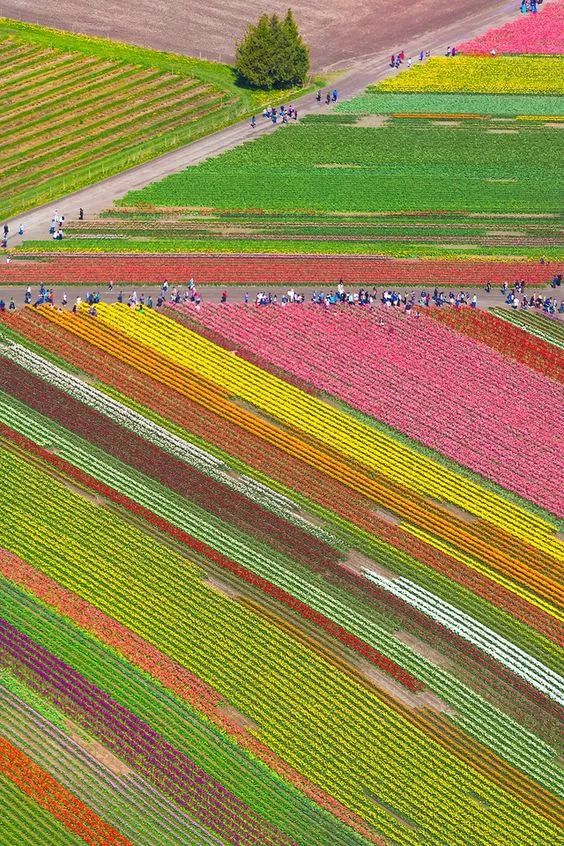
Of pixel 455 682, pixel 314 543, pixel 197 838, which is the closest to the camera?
pixel 197 838

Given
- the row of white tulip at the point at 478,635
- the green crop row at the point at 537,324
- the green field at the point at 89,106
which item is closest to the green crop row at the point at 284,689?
the row of white tulip at the point at 478,635

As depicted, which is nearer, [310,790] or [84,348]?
[310,790]

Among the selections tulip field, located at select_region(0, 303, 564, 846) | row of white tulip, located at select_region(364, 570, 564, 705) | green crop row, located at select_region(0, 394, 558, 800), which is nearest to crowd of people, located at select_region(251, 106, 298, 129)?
tulip field, located at select_region(0, 303, 564, 846)

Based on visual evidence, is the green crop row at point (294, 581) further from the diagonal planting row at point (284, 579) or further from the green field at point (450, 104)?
the green field at point (450, 104)

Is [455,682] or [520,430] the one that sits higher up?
[520,430]

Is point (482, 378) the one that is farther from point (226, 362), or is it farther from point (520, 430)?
point (226, 362)

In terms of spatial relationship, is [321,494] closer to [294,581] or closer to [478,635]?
[294,581]

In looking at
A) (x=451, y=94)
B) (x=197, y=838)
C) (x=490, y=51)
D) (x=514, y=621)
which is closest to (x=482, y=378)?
(x=514, y=621)
